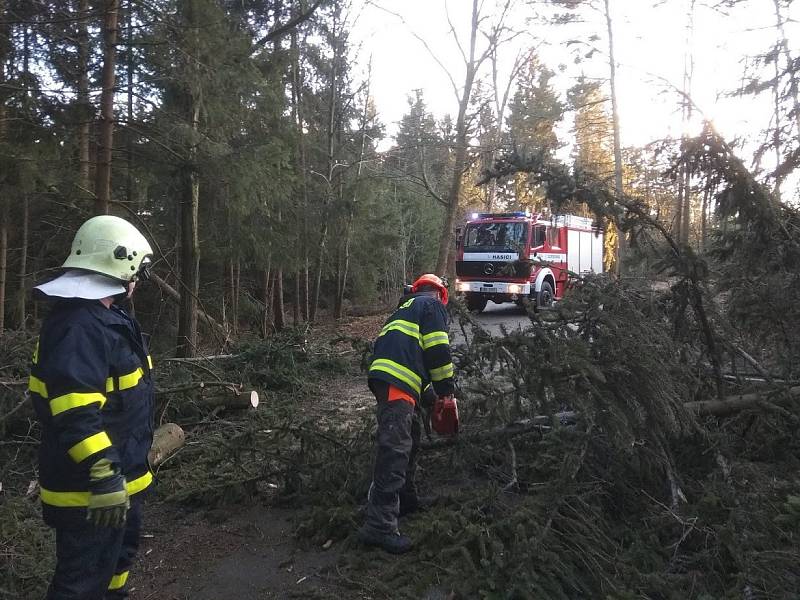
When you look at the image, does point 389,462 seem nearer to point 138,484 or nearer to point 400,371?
point 400,371

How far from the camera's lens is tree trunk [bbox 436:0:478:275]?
14734 millimetres

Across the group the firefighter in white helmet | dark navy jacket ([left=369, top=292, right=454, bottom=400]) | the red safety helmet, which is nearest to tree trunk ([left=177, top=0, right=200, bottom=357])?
the red safety helmet

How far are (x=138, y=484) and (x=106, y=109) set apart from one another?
5.36 metres

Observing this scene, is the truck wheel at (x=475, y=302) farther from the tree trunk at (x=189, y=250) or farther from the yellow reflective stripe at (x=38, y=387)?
the yellow reflective stripe at (x=38, y=387)

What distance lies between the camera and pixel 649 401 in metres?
3.30

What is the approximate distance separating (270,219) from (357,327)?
6313 millimetres

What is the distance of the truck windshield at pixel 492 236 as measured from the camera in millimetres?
14609

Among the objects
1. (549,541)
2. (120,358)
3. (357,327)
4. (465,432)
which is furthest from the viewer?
(357,327)

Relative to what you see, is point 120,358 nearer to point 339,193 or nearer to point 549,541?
point 549,541

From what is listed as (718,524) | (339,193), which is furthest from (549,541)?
(339,193)

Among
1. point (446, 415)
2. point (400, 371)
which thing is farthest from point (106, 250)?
point (446, 415)

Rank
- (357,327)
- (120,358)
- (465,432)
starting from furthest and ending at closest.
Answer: (357,327) < (465,432) < (120,358)

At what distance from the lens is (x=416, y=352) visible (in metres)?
3.45

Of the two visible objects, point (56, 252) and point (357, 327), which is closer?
point (56, 252)
